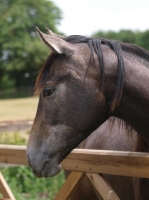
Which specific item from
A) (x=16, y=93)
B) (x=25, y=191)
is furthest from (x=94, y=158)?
(x=16, y=93)

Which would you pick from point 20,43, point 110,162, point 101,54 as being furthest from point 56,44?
point 20,43

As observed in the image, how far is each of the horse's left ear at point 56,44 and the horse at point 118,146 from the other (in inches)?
29.5

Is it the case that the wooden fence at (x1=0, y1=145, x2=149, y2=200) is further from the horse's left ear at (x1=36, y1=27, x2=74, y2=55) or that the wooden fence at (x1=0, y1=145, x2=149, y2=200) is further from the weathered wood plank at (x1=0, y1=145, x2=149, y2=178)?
the horse's left ear at (x1=36, y1=27, x2=74, y2=55)

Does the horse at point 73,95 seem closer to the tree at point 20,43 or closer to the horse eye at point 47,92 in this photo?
the horse eye at point 47,92

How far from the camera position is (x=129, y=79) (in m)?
2.57

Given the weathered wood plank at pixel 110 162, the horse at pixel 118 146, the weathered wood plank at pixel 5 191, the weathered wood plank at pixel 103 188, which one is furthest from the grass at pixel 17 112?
the weathered wood plank at pixel 103 188

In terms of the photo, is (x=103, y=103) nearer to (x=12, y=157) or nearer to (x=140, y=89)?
(x=140, y=89)

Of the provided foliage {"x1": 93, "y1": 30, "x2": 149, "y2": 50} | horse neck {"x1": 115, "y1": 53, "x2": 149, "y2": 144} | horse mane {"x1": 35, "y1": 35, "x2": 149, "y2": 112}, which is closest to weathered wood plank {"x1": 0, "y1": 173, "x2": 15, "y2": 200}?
horse mane {"x1": 35, "y1": 35, "x2": 149, "y2": 112}

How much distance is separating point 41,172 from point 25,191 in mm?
4512

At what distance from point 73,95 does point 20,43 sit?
134 feet

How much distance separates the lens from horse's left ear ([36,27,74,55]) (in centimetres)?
238

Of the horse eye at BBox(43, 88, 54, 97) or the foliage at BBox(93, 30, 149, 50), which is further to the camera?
the foliage at BBox(93, 30, 149, 50)

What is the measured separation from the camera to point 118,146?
3.61m

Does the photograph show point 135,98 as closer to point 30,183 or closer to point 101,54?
point 101,54
